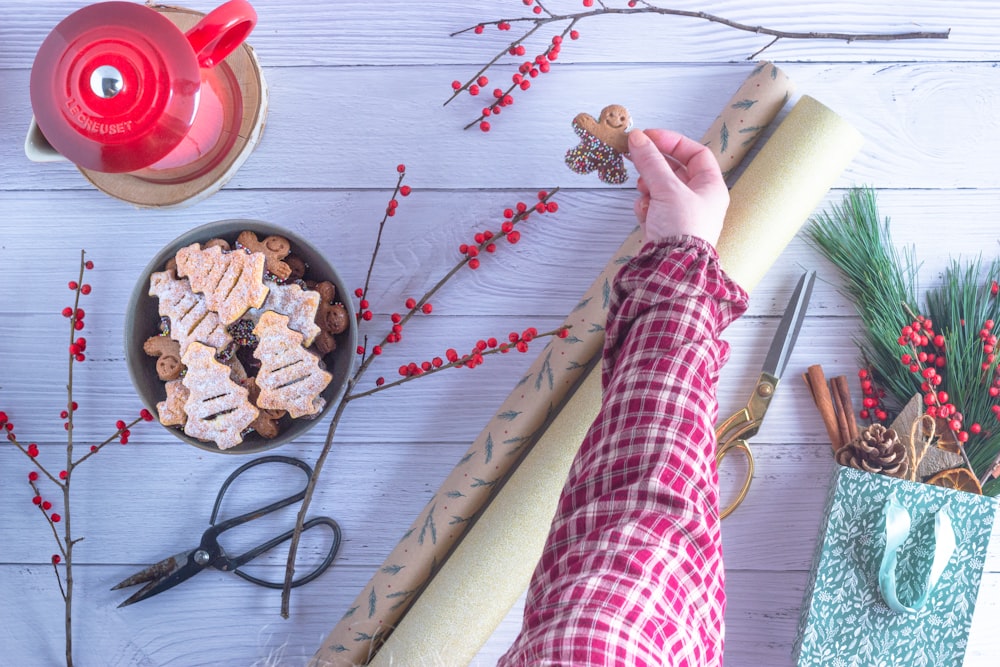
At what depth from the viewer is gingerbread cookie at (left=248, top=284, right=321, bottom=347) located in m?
0.82

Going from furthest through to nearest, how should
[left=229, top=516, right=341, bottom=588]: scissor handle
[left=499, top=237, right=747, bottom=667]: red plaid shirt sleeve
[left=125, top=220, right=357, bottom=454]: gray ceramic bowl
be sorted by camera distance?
[left=229, top=516, right=341, bottom=588]: scissor handle < [left=125, top=220, right=357, bottom=454]: gray ceramic bowl < [left=499, top=237, right=747, bottom=667]: red plaid shirt sleeve

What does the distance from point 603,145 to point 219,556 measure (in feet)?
2.17

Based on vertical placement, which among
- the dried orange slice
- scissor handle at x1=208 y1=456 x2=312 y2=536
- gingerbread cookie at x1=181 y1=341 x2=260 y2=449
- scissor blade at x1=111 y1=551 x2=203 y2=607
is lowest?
scissor blade at x1=111 y1=551 x2=203 y2=607

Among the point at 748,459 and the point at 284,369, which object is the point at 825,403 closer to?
the point at 748,459

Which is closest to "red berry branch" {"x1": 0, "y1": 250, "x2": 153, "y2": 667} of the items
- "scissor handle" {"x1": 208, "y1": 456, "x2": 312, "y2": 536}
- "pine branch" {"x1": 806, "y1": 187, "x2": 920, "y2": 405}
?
"scissor handle" {"x1": 208, "y1": 456, "x2": 312, "y2": 536}

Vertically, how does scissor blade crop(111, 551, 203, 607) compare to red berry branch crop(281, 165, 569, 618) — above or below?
below

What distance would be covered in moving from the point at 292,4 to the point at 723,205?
57cm

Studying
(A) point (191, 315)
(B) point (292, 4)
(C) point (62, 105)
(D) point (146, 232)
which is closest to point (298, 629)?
(A) point (191, 315)

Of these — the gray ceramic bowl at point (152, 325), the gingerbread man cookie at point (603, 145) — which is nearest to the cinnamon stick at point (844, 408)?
the gingerbread man cookie at point (603, 145)

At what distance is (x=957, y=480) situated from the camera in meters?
0.89

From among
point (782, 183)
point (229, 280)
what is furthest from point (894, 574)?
point (229, 280)

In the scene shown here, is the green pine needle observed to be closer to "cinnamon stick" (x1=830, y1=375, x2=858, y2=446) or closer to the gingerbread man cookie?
"cinnamon stick" (x1=830, y1=375, x2=858, y2=446)

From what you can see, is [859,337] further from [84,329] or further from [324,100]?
[84,329]

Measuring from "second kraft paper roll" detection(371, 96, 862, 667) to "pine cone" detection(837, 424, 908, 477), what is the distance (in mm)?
225
